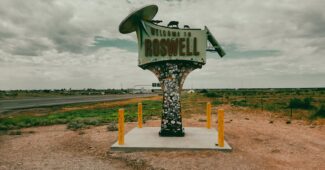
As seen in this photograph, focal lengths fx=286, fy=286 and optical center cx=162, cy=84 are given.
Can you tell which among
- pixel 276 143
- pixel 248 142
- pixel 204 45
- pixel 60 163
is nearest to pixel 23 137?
pixel 60 163

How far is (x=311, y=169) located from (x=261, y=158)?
138 cm

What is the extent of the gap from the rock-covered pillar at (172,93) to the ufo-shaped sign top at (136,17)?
1.86 metres

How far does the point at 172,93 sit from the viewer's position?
35.1 ft

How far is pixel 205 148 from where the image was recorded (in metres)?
8.96

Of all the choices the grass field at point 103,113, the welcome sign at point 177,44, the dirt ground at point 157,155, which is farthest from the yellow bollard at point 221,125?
the grass field at point 103,113

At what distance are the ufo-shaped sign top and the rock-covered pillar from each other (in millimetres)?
1862

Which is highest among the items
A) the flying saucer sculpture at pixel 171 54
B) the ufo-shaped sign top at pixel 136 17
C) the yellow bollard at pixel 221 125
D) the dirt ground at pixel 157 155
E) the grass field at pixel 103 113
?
the ufo-shaped sign top at pixel 136 17

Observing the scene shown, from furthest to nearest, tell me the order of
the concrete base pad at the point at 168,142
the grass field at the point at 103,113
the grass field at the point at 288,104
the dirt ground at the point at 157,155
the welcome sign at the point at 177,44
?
1. the grass field at the point at 288,104
2. the grass field at the point at 103,113
3. the welcome sign at the point at 177,44
4. the concrete base pad at the point at 168,142
5. the dirt ground at the point at 157,155

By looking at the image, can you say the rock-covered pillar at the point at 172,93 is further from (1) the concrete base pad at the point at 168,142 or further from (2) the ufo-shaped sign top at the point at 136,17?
(2) the ufo-shaped sign top at the point at 136,17

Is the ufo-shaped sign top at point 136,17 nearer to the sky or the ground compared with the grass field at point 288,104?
nearer to the sky

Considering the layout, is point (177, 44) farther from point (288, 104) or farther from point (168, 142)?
point (288, 104)

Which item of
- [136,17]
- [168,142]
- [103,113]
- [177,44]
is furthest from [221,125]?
[103,113]

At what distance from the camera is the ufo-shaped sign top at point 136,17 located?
10539 millimetres

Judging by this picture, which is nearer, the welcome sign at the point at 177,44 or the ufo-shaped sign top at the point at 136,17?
the ufo-shaped sign top at the point at 136,17
